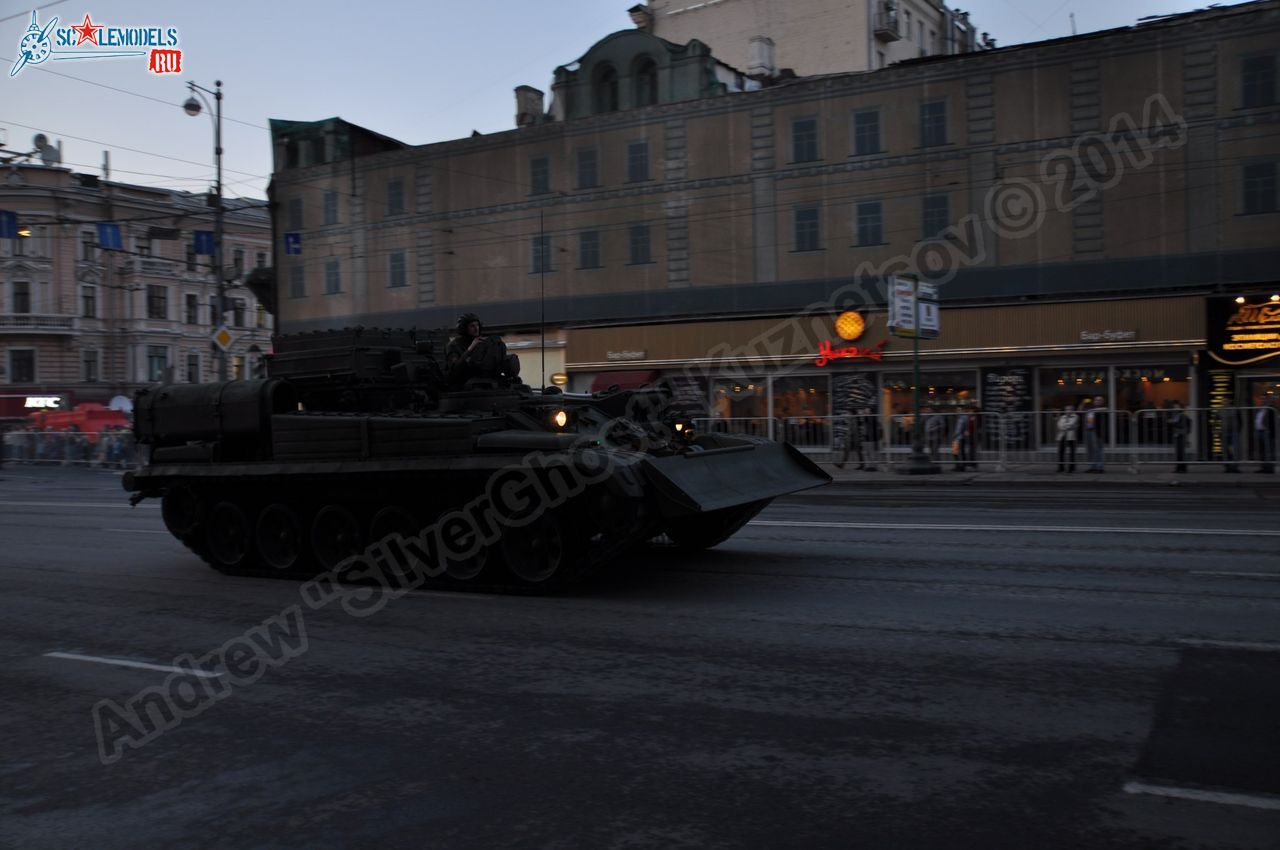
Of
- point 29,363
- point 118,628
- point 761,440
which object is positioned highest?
point 29,363

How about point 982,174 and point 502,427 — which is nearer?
point 502,427

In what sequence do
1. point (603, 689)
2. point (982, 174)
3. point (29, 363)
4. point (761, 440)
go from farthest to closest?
Answer: point (29, 363), point (982, 174), point (761, 440), point (603, 689)

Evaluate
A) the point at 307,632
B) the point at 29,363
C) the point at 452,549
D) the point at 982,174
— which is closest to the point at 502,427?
the point at 452,549

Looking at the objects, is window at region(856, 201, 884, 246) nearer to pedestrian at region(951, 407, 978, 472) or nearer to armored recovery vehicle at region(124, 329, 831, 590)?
pedestrian at region(951, 407, 978, 472)

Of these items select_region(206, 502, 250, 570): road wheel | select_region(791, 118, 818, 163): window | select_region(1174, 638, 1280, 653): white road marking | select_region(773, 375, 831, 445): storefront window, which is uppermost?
select_region(791, 118, 818, 163): window

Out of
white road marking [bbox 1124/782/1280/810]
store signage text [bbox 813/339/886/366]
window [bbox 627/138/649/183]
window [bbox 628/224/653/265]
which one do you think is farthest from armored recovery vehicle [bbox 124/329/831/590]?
window [bbox 627/138/649/183]

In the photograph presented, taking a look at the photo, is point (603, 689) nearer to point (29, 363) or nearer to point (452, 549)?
point (452, 549)

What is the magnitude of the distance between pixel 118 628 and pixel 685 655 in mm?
4727

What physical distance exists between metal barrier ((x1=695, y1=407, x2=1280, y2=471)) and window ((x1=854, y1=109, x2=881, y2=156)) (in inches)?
417

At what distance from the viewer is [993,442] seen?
22.7 metres

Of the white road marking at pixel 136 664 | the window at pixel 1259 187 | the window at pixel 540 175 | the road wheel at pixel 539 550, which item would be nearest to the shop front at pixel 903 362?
the window at pixel 1259 187

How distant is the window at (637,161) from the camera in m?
34.9

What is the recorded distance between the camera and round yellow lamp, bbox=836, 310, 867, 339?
31702 mm

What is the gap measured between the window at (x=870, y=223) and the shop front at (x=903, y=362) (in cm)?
208
